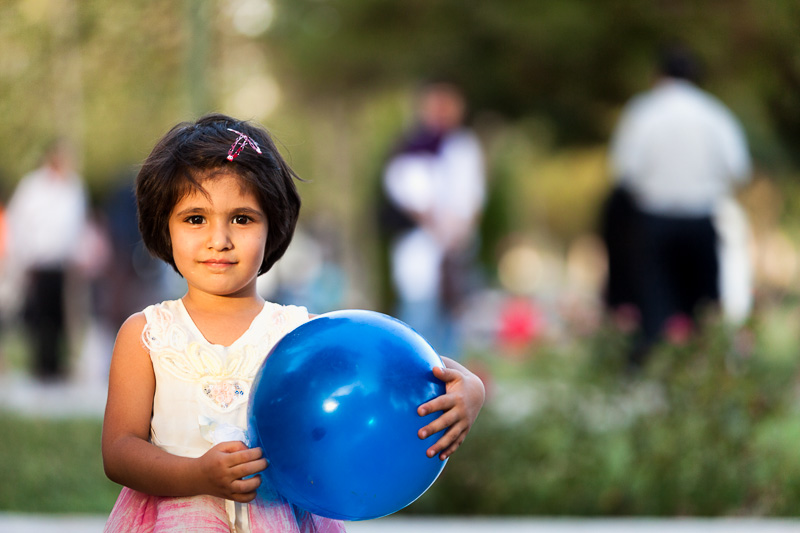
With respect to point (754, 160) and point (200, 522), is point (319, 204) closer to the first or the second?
point (754, 160)

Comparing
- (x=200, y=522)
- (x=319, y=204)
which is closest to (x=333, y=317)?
(x=200, y=522)

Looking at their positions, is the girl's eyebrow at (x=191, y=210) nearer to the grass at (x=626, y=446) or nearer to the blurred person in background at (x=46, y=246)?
the grass at (x=626, y=446)

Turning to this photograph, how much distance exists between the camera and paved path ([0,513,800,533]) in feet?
13.3

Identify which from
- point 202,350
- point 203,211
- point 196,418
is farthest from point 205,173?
point 196,418

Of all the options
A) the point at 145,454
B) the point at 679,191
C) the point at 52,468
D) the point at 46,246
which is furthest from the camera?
the point at 46,246

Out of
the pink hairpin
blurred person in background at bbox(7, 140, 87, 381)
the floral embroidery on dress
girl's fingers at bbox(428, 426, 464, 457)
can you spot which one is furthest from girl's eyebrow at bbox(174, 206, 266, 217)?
blurred person in background at bbox(7, 140, 87, 381)

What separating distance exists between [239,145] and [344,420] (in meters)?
0.68

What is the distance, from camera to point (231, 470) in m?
2.13

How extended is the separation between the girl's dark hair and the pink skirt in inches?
23.1

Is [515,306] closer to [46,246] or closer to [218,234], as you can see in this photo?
[46,246]

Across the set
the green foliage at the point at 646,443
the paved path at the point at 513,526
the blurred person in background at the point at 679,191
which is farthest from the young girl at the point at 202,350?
the blurred person in background at the point at 679,191

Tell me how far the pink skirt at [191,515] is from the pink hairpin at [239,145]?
751mm

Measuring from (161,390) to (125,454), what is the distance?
0.16 m

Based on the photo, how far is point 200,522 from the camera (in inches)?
89.4
